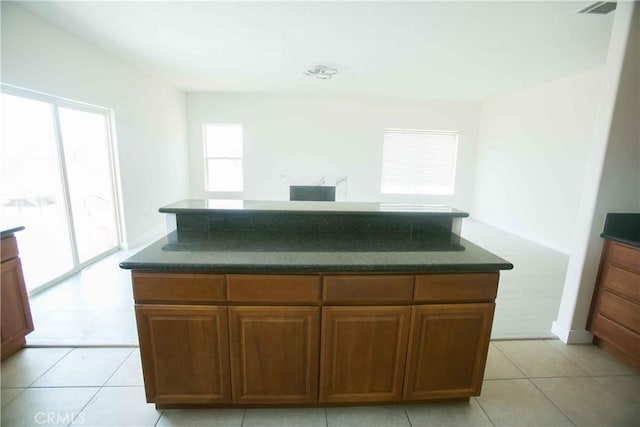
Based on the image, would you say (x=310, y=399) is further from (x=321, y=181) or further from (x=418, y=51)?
(x=321, y=181)

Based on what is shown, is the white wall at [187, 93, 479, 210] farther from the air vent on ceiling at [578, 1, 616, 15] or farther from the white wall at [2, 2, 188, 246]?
the air vent on ceiling at [578, 1, 616, 15]

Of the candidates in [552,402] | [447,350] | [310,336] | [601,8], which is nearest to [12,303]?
[310,336]

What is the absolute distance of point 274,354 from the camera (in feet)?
4.61

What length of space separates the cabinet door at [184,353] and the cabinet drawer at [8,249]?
4.10 feet

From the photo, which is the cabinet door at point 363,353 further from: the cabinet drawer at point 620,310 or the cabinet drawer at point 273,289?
the cabinet drawer at point 620,310

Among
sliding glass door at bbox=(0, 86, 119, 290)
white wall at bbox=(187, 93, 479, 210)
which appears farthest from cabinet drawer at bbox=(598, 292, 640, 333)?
white wall at bbox=(187, 93, 479, 210)

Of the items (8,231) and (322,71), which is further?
(322,71)

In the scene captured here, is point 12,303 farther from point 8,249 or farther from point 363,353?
point 363,353

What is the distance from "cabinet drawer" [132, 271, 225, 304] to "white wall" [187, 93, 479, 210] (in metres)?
4.96

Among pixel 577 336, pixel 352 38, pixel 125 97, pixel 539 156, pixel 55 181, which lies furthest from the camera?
pixel 539 156

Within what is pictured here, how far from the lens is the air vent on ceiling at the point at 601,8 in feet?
7.18

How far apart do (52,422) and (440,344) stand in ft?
6.60

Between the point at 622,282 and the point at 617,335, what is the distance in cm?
38

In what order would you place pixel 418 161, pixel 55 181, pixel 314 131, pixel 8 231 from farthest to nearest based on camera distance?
pixel 418 161 < pixel 314 131 < pixel 55 181 < pixel 8 231
